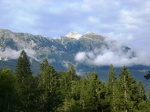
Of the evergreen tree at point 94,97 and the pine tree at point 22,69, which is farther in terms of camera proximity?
the pine tree at point 22,69

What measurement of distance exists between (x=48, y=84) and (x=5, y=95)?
4176cm

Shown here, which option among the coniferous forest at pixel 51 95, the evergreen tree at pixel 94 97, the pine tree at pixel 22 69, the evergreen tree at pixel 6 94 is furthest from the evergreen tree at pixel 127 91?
the evergreen tree at pixel 6 94

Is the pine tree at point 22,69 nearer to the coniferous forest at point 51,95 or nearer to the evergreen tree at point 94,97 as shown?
the coniferous forest at point 51,95

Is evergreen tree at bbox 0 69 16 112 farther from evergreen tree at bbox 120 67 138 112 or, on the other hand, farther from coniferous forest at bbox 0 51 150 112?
evergreen tree at bbox 120 67 138 112

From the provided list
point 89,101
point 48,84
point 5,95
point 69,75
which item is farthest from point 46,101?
point 69,75

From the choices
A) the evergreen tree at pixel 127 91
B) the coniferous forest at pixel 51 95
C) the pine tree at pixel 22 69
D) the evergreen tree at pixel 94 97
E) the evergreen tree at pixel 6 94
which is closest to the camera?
the evergreen tree at pixel 6 94

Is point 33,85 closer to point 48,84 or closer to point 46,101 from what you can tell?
point 46,101

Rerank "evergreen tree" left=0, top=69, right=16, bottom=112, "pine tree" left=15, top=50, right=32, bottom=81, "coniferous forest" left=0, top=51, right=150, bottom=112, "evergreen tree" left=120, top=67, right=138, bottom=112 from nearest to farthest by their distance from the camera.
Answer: "evergreen tree" left=0, top=69, right=16, bottom=112, "coniferous forest" left=0, top=51, right=150, bottom=112, "evergreen tree" left=120, top=67, right=138, bottom=112, "pine tree" left=15, top=50, right=32, bottom=81

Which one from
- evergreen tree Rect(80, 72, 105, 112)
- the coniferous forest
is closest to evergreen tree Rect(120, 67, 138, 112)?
the coniferous forest

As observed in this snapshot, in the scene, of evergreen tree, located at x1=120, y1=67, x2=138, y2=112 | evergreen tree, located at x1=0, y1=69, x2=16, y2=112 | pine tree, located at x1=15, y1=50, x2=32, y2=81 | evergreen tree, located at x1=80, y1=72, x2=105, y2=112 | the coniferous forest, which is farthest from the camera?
pine tree, located at x1=15, y1=50, x2=32, y2=81

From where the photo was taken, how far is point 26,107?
69.1 meters

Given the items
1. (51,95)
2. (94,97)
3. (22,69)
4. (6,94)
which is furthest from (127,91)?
(6,94)

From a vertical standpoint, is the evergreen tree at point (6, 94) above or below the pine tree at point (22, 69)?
below

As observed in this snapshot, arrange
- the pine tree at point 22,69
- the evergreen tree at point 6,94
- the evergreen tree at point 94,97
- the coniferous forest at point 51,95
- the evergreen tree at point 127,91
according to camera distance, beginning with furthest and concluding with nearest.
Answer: the pine tree at point 22,69 < the evergreen tree at point 94,97 < the evergreen tree at point 127,91 < the coniferous forest at point 51,95 < the evergreen tree at point 6,94
